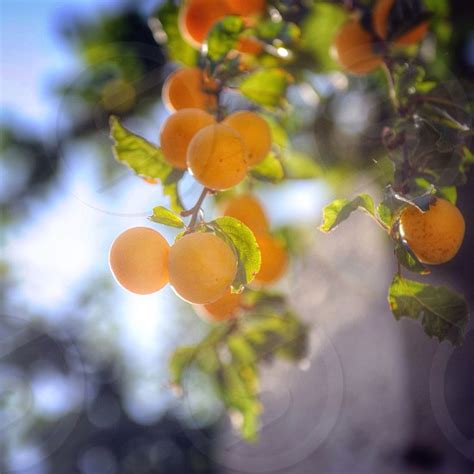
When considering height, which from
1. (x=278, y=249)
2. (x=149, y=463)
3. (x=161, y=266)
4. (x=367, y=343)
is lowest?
(x=149, y=463)

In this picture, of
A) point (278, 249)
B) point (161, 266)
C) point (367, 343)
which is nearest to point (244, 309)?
point (278, 249)

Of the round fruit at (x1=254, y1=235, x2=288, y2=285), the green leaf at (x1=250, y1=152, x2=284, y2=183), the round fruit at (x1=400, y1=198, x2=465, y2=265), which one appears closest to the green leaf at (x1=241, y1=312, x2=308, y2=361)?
the round fruit at (x1=254, y1=235, x2=288, y2=285)

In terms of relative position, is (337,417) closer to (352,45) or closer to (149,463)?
(352,45)

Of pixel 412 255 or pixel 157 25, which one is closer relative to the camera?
pixel 412 255

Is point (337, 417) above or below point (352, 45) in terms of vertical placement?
below

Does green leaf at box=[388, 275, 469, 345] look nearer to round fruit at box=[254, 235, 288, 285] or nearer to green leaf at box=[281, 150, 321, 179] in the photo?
round fruit at box=[254, 235, 288, 285]

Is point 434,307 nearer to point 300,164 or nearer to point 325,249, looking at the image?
point 300,164
